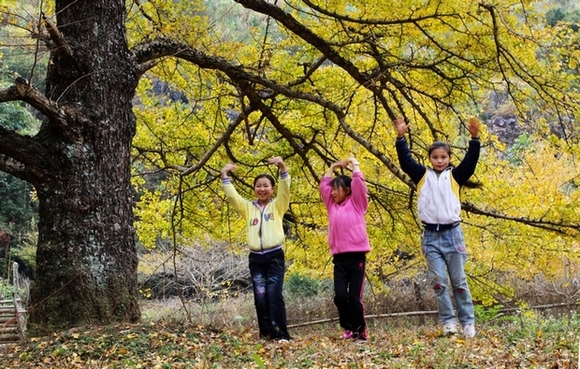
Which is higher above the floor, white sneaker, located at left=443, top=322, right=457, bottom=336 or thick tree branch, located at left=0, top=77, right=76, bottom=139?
thick tree branch, located at left=0, top=77, right=76, bottom=139

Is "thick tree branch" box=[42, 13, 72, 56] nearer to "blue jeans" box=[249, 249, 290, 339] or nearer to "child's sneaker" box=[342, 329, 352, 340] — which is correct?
"blue jeans" box=[249, 249, 290, 339]

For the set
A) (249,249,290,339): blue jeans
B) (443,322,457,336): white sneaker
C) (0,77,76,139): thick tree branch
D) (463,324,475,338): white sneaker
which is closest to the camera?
(0,77,76,139): thick tree branch

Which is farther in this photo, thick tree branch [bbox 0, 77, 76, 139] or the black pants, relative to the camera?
the black pants

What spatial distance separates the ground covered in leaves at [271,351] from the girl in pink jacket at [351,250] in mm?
253

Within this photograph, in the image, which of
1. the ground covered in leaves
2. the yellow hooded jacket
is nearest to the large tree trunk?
the ground covered in leaves

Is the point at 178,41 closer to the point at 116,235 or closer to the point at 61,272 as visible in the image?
the point at 116,235

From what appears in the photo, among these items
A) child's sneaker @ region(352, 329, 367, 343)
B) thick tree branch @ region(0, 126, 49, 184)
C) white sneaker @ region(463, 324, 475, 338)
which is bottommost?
white sneaker @ region(463, 324, 475, 338)

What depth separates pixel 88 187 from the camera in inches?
184

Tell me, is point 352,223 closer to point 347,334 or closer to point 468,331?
point 347,334

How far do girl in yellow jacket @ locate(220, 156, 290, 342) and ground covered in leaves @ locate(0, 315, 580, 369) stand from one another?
339 mm

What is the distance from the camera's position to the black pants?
4.72 m

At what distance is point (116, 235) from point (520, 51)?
13.5 feet

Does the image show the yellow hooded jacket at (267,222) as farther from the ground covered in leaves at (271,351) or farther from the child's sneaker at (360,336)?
the child's sneaker at (360,336)

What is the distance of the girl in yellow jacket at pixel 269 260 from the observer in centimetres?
489
